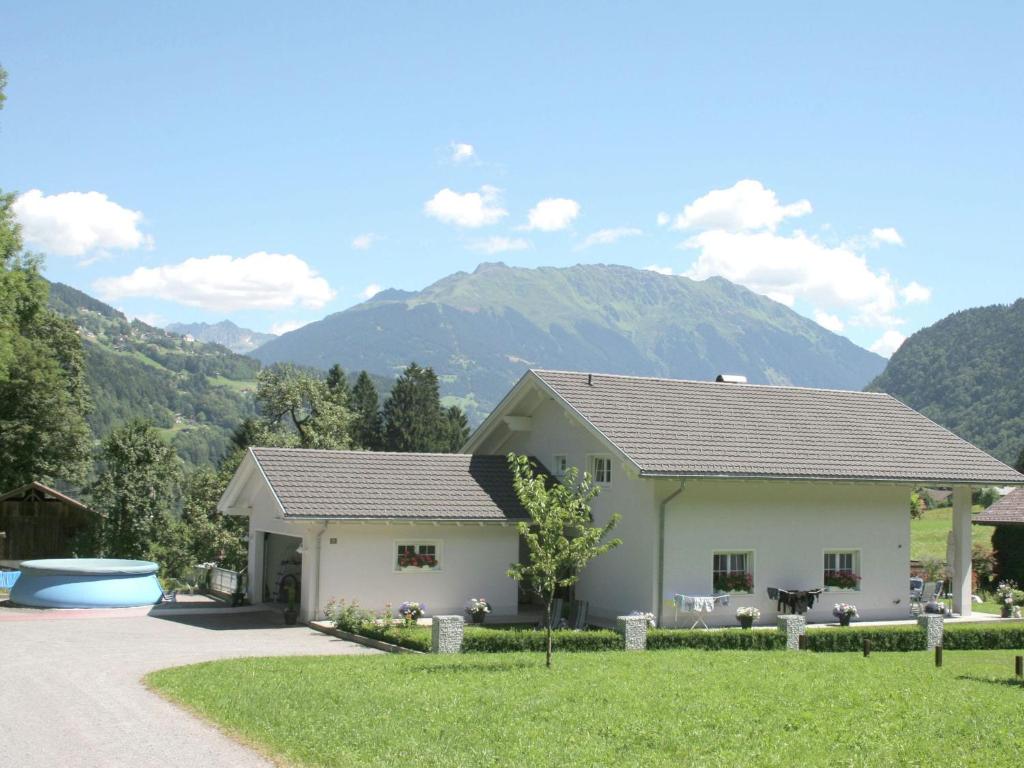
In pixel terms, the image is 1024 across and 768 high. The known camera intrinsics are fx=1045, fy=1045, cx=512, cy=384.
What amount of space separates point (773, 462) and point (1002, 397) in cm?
13410

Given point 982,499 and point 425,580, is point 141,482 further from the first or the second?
point 982,499

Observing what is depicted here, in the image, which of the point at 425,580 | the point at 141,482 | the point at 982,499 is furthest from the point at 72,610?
the point at 982,499

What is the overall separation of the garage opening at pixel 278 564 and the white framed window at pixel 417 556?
4.21 metres

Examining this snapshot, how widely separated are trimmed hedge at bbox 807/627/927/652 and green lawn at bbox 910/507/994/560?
20.9 m

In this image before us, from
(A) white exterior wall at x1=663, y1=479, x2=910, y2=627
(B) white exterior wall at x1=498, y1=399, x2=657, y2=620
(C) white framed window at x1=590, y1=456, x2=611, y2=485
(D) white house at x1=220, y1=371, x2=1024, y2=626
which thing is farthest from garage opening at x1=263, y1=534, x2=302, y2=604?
(A) white exterior wall at x1=663, y1=479, x2=910, y2=627

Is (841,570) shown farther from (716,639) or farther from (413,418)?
(413,418)

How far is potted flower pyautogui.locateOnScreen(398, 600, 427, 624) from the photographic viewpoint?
2309 cm

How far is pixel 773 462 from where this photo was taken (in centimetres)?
2616

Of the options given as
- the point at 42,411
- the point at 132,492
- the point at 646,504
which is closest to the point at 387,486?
the point at 646,504

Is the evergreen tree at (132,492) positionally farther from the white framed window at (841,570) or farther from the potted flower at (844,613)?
the potted flower at (844,613)

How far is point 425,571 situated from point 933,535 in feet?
127

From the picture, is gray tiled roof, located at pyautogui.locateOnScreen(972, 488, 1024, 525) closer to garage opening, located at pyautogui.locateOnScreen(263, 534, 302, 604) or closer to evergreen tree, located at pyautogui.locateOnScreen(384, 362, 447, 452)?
garage opening, located at pyautogui.locateOnScreen(263, 534, 302, 604)

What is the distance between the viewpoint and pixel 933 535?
55688mm

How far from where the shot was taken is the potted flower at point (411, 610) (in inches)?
909
